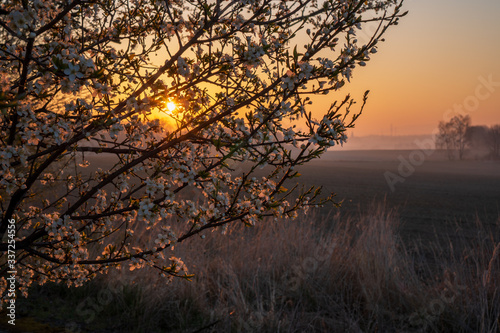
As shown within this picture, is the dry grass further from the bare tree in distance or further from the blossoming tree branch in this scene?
the bare tree in distance

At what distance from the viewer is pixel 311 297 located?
5.16 m

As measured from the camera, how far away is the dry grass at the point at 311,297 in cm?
437

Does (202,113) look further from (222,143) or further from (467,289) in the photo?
→ (467,289)

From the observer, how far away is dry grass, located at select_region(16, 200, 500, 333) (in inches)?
172

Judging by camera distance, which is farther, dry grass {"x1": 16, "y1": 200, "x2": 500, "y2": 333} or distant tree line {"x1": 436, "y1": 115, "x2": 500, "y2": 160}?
distant tree line {"x1": 436, "y1": 115, "x2": 500, "y2": 160}

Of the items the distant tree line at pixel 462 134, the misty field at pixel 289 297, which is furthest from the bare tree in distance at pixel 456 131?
the misty field at pixel 289 297

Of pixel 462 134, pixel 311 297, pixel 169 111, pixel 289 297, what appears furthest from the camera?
pixel 462 134

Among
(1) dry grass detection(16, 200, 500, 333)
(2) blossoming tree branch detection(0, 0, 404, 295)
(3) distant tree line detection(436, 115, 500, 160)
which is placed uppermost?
(3) distant tree line detection(436, 115, 500, 160)

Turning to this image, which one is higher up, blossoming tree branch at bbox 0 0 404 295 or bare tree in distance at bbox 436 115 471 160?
bare tree in distance at bbox 436 115 471 160

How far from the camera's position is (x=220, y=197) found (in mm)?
2537

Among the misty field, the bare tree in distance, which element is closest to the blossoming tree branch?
the misty field

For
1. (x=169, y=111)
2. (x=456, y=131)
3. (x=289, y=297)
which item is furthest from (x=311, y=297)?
(x=456, y=131)

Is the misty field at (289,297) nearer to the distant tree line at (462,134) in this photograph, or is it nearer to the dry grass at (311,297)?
the dry grass at (311,297)

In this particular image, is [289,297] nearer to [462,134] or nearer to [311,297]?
[311,297]
